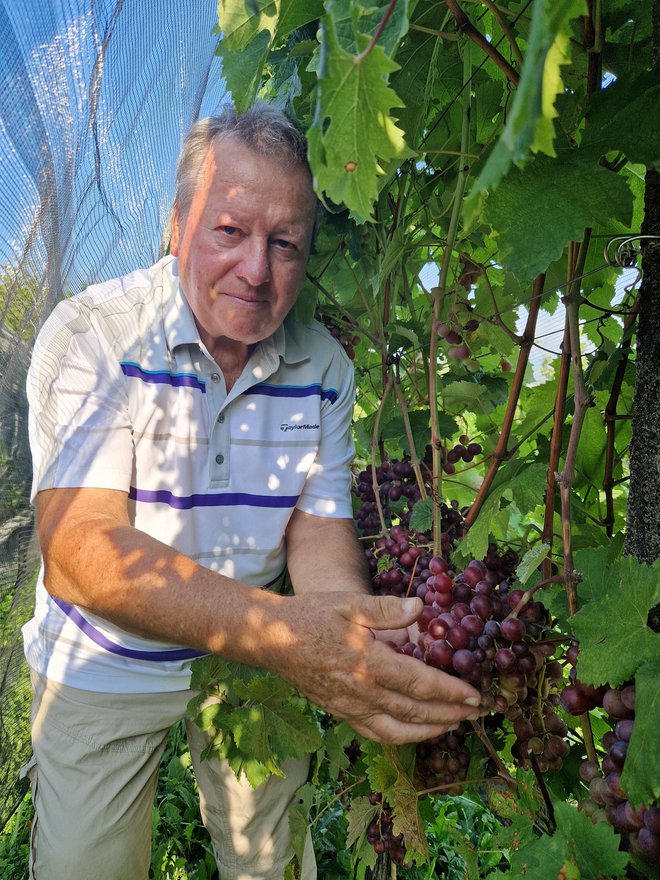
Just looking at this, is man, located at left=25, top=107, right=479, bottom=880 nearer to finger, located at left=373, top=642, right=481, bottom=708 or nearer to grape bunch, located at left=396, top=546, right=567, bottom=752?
finger, located at left=373, top=642, right=481, bottom=708

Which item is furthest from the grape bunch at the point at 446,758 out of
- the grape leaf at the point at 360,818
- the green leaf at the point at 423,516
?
the green leaf at the point at 423,516

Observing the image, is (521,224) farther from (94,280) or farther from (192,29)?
(192,29)

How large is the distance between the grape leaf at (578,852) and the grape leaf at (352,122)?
31.1 inches

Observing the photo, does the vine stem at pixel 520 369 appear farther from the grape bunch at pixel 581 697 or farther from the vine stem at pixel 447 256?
the grape bunch at pixel 581 697

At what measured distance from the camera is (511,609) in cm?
128

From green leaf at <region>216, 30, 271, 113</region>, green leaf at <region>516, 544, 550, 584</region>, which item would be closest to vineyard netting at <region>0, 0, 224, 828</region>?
green leaf at <region>216, 30, 271, 113</region>

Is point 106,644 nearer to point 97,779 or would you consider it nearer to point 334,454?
point 97,779

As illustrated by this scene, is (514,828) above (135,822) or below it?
above

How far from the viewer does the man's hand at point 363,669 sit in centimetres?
139

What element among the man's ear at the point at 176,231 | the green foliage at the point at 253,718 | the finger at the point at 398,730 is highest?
the man's ear at the point at 176,231

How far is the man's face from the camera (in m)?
1.99

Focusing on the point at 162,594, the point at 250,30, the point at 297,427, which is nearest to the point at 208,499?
the point at 297,427

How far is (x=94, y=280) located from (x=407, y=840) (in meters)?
1.95

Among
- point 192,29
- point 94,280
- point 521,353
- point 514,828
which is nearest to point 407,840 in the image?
point 514,828
